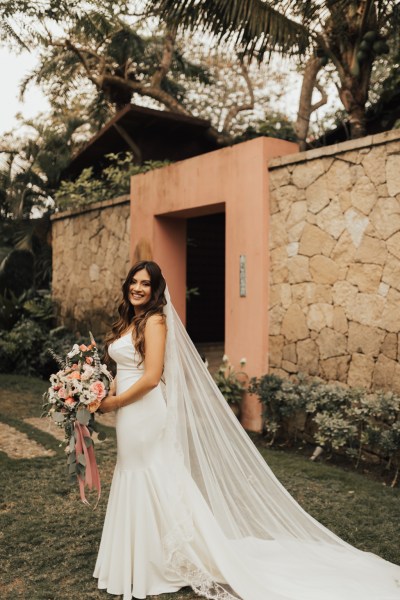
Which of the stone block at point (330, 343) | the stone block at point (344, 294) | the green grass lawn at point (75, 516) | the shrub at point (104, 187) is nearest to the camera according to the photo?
the green grass lawn at point (75, 516)

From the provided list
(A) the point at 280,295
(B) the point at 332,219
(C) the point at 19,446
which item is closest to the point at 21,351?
(C) the point at 19,446

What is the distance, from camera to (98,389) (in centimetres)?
323

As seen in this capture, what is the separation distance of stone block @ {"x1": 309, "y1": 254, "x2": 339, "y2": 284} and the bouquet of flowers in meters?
3.60

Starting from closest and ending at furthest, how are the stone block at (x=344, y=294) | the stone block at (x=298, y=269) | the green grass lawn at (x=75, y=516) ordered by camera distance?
the green grass lawn at (x=75, y=516), the stone block at (x=344, y=294), the stone block at (x=298, y=269)

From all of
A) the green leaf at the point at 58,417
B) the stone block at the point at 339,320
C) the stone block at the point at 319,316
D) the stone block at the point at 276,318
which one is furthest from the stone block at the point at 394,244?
the green leaf at the point at 58,417

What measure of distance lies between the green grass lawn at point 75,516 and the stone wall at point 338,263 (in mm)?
1114

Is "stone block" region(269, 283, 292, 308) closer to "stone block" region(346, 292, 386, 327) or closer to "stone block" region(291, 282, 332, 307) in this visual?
"stone block" region(291, 282, 332, 307)

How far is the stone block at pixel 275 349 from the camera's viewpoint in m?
7.02

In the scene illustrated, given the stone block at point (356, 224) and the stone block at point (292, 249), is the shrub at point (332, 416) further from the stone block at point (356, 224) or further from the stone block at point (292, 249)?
the stone block at point (356, 224)

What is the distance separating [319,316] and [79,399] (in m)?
3.85

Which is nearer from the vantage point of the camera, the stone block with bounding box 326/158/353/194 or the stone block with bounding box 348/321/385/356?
the stone block with bounding box 348/321/385/356

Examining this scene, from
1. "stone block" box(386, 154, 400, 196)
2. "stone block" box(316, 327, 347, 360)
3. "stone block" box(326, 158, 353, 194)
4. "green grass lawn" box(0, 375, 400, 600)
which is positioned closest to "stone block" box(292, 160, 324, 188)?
"stone block" box(326, 158, 353, 194)

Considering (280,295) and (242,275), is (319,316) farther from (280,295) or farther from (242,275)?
(242,275)

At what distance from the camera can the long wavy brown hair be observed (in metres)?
3.38
